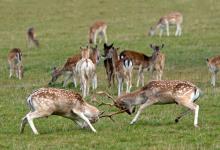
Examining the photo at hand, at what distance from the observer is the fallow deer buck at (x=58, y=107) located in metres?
11.0

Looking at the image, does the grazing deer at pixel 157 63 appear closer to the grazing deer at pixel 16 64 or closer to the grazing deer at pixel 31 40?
the grazing deer at pixel 16 64

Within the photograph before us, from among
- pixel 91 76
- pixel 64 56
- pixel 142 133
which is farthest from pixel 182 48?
pixel 142 133

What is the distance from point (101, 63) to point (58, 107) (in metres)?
14.2

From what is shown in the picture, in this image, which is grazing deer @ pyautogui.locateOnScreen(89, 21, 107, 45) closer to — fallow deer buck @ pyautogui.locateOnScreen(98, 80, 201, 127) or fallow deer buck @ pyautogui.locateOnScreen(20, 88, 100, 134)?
fallow deer buck @ pyautogui.locateOnScreen(98, 80, 201, 127)

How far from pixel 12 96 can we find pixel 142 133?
22.4 ft

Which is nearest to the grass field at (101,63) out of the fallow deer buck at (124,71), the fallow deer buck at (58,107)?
the fallow deer buck at (58,107)

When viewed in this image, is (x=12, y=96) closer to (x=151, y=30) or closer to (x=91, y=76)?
(x=91, y=76)

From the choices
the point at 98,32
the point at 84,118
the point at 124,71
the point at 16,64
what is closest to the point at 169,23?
the point at 98,32

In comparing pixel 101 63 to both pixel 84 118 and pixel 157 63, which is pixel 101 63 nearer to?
pixel 157 63

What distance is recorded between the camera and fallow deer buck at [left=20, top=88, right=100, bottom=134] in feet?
36.0

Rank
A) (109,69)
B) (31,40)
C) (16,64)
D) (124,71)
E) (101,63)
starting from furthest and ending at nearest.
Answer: (31,40), (101,63), (16,64), (109,69), (124,71)

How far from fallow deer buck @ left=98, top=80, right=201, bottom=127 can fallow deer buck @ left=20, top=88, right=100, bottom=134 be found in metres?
0.41

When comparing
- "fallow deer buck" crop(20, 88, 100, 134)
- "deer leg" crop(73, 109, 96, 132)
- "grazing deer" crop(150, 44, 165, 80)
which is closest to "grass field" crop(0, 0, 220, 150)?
"deer leg" crop(73, 109, 96, 132)

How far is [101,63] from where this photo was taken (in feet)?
82.8
